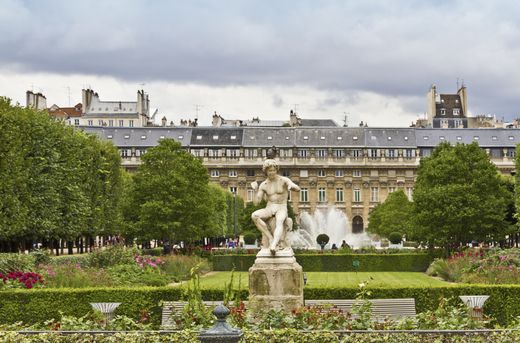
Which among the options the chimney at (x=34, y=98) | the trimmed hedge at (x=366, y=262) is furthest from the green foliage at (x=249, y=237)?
the chimney at (x=34, y=98)

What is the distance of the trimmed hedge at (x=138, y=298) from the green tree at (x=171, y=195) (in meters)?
23.2

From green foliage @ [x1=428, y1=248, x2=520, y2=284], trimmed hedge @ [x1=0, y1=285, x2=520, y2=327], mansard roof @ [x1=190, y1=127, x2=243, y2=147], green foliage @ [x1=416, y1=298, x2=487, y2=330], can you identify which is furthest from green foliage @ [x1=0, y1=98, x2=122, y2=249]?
mansard roof @ [x1=190, y1=127, x2=243, y2=147]

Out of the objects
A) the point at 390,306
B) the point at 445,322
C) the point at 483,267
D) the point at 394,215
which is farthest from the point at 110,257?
the point at 394,215

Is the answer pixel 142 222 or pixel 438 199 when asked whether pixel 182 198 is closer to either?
pixel 142 222

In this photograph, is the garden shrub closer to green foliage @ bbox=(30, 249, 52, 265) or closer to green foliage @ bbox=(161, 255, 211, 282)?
green foliage @ bbox=(30, 249, 52, 265)

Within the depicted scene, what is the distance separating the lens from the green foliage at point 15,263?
2291 cm

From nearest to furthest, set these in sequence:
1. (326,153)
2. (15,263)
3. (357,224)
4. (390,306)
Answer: (390,306), (15,263), (326,153), (357,224)

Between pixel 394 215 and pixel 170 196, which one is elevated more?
pixel 394 215

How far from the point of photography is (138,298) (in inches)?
763

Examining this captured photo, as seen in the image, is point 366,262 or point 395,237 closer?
point 366,262

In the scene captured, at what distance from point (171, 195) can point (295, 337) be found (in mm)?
32454

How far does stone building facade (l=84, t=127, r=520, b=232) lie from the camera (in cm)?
9600

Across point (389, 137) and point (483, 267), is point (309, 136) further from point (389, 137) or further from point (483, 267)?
point (483, 267)

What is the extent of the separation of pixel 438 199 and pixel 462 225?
6.32 feet
